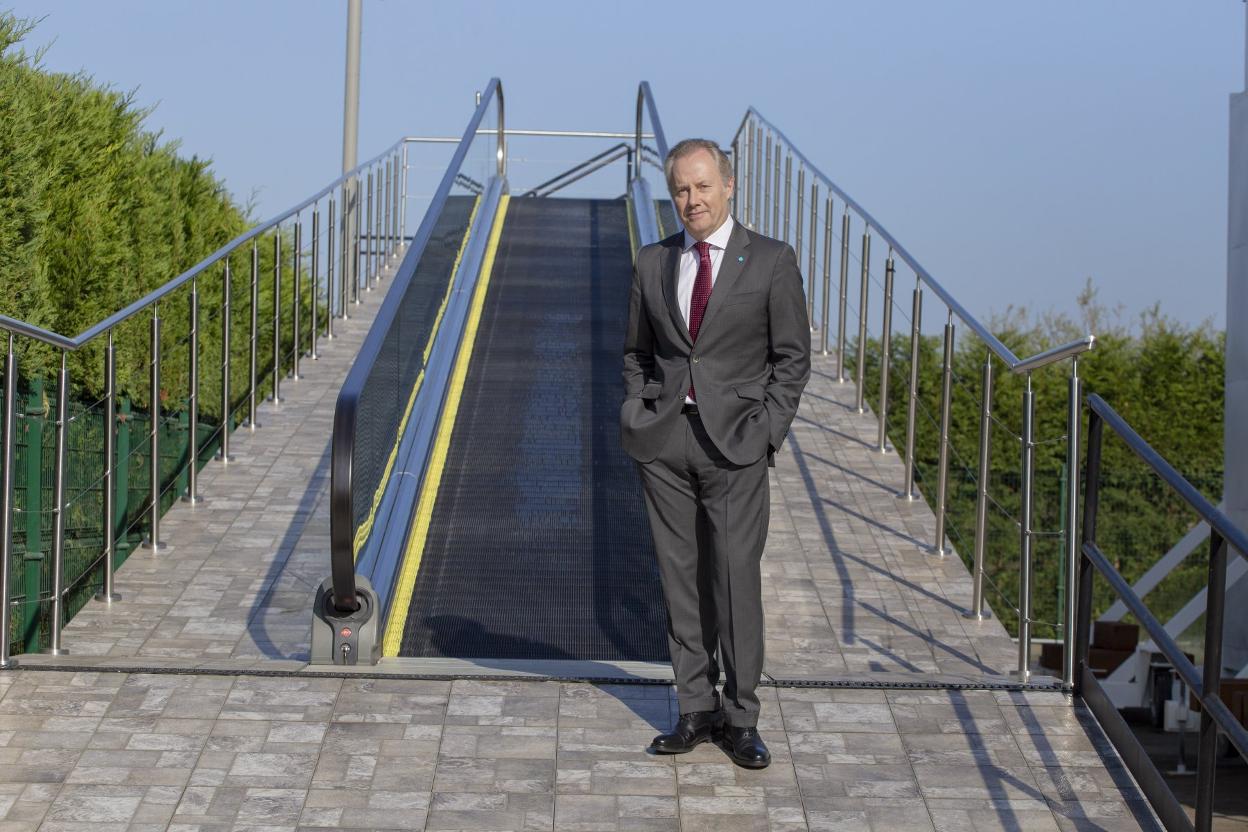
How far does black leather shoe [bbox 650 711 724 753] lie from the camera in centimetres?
462

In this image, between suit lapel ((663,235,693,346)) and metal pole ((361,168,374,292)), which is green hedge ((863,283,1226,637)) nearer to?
metal pole ((361,168,374,292))

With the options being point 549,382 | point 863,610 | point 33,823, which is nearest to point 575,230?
point 549,382

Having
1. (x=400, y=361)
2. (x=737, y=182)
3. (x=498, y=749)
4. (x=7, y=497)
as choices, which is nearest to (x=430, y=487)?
(x=400, y=361)

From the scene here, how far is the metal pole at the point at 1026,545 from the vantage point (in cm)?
561

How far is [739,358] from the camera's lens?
14.9ft

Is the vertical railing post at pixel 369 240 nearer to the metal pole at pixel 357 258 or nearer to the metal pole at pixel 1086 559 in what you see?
the metal pole at pixel 357 258

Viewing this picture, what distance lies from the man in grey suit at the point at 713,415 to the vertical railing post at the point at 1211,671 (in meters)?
1.15

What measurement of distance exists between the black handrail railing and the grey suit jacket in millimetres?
938

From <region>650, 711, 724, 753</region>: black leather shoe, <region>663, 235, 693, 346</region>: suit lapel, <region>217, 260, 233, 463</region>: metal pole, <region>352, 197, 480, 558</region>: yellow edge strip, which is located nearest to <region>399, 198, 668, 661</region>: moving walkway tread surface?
<region>352, 197, 480, 558</region>: yellow edge strip

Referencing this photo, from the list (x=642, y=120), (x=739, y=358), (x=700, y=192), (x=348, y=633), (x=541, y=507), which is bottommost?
(x=348, y=633)

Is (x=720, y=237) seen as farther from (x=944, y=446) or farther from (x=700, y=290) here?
(x=944, y=446)

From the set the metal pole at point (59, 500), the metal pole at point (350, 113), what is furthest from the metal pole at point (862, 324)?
the metal pole at point (350, 113)

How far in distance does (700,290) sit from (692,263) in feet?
0.28

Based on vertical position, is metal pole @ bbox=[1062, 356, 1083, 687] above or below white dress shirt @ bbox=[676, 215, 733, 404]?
below
